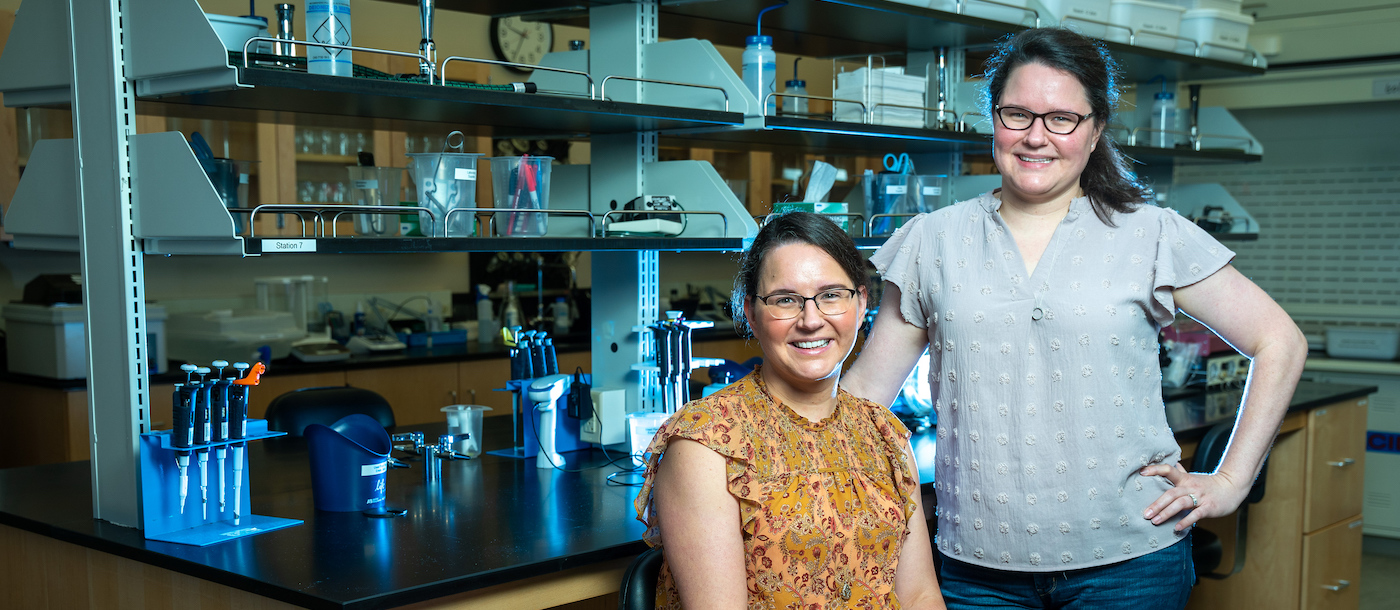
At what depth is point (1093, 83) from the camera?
5.46ft

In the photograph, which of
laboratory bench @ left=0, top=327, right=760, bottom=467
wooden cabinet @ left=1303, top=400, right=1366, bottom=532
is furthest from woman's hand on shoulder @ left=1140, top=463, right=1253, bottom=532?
laboratory bench @ left=0, top=327, right=760, bottom=467

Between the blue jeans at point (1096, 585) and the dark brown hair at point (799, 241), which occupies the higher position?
the dark brown hair at point (799, 241)

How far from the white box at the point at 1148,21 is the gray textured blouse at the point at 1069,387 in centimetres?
217

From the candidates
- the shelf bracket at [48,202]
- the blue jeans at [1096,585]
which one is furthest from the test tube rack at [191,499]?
the blue jeans at [1096,585]

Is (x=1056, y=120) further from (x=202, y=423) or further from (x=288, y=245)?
(x=202, y=423)

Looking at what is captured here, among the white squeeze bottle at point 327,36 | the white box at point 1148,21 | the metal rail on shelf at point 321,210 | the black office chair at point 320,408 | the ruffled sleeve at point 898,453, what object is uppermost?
the white box at point 1148,21

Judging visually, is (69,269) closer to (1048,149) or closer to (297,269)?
(297,269)

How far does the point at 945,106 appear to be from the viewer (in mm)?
3453

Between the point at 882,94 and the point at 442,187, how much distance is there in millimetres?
1456

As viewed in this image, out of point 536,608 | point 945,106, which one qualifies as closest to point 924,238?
point 536,608

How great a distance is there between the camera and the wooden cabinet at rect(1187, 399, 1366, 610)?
336cm

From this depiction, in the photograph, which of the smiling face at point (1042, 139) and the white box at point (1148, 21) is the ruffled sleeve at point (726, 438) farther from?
the white box at point (1148, 21)

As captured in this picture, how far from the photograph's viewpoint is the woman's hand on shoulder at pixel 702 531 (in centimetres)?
143

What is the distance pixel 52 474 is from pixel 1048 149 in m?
2.11
